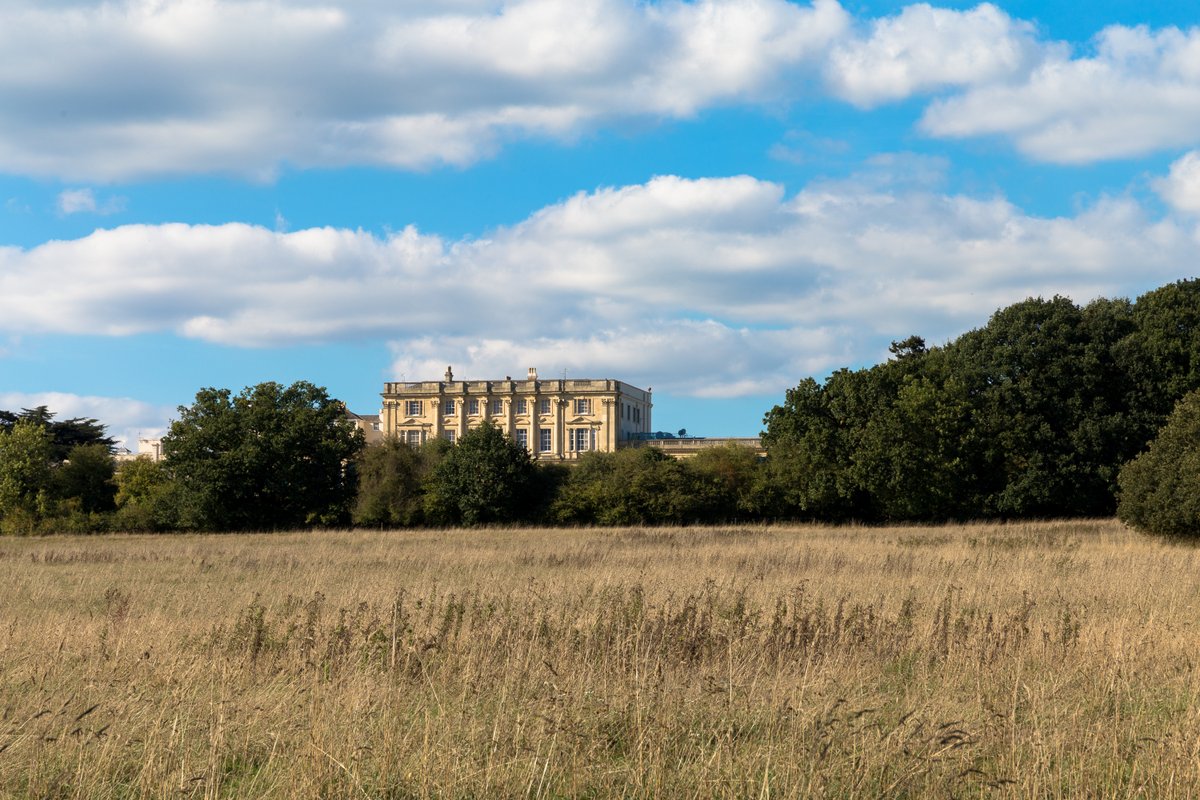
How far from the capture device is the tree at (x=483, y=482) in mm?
64812

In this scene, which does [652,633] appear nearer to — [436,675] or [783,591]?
[436,675]

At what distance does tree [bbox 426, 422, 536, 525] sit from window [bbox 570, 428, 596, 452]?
68.5 metres

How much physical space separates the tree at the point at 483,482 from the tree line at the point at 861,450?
0.45 feet

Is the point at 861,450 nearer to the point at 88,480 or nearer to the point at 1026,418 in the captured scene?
the point at 1026,418

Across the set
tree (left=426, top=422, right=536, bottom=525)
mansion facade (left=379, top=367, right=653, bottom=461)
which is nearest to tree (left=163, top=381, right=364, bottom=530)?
tree (left=426, top=422, right=536, bottom=525)

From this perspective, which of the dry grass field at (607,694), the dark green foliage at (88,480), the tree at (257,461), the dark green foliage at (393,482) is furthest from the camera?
the dark green foliage at (393,482)

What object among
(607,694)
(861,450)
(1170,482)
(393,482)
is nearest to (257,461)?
(393,482)

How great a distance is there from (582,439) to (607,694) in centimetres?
12898

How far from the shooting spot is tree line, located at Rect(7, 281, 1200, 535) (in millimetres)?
52719

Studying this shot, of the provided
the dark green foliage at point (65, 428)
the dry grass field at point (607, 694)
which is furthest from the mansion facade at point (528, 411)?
the dry grass field at point (607, 694)

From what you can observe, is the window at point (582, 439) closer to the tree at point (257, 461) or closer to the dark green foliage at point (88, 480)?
the dark green foliage at point (88, 480)

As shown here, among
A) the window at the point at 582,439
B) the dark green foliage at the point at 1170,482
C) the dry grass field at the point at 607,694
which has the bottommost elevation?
the dry grass field at the point at 607,694

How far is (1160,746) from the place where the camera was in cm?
687

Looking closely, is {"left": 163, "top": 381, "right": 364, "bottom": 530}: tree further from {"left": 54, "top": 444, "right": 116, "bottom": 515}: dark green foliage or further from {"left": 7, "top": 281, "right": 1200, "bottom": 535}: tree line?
{"left": 54, "top": 444, "right": 116, "bottom": 515}: dark green foliage
